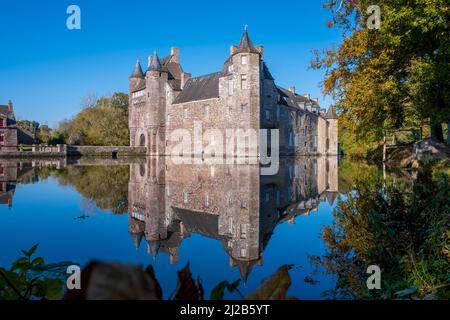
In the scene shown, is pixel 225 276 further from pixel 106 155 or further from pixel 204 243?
pixel 106 155

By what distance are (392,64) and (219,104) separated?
26.1 meters

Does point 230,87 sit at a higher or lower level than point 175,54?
lower

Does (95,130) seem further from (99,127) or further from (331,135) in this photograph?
(331,135)

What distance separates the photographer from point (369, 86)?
15.0 metres

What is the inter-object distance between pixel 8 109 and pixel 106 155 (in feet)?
71.3

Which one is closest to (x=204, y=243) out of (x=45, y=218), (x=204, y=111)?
(x=45, y=218)

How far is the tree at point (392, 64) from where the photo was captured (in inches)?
530

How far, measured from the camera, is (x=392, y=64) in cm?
1584

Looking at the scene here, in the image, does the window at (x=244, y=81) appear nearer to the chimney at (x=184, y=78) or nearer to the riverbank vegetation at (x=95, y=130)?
the chimney at (x=184, y=78)

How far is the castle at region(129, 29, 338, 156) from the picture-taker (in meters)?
38.2

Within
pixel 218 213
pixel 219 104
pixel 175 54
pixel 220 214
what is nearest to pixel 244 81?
pixel 219 104

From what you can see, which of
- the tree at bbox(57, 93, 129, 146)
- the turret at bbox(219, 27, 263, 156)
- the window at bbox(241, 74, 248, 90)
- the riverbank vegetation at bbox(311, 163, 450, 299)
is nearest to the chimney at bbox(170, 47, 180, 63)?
the tree at bbox(57, 93, 129, 146)

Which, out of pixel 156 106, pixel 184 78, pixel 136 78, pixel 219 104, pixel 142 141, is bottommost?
pixel 142 141
